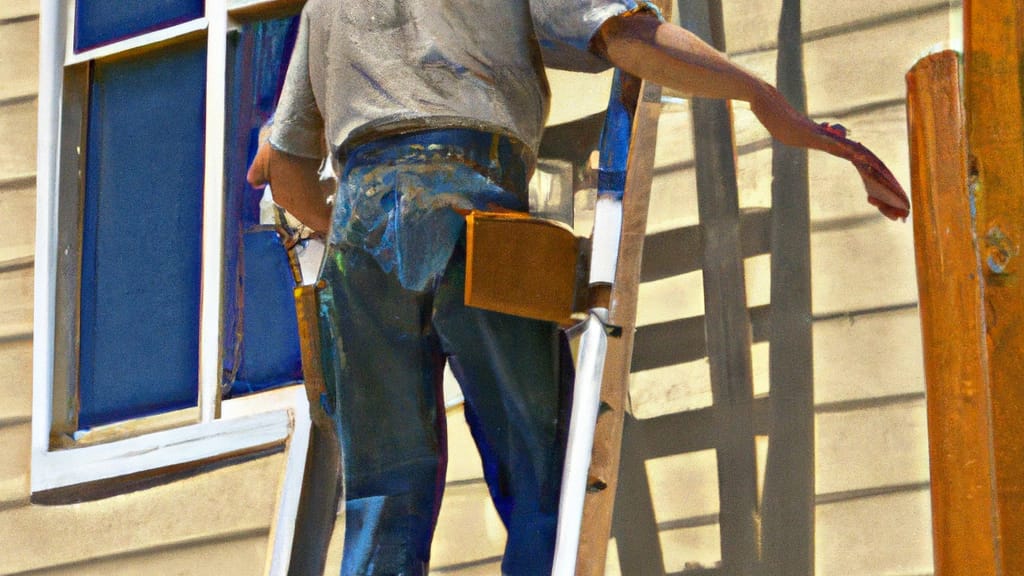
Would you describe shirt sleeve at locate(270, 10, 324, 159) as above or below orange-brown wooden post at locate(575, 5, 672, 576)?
above

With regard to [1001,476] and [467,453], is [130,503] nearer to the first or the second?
[467,453]

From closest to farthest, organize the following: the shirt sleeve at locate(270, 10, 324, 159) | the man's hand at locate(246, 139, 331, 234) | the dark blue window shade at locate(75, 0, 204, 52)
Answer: the shirt sleeve at locate(270, 10, 324, 159) < the man's hand at locate(246, 139, 331, 234) < the dark blue window shade at locate(75, 0, 204, 52)

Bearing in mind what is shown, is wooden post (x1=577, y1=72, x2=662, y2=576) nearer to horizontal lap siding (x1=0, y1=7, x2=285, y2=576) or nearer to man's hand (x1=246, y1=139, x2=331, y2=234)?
man's hand (x1=246, y1=139, x2=331, y2=234)

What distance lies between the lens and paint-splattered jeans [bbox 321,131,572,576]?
2.79 m

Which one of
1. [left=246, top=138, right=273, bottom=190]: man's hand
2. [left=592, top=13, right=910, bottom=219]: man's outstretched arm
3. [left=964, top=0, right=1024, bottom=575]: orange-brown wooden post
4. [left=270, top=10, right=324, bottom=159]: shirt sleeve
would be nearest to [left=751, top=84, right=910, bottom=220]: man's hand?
[left=592, top=13, right=910, bottom=219]: man's outstretched arm

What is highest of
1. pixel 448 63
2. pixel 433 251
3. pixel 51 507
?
pixel 448 63

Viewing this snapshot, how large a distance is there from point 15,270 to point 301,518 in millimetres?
1307

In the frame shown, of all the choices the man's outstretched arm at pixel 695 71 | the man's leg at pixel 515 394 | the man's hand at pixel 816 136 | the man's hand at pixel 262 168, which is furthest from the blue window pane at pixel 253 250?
the man's hand at pixel 816 136

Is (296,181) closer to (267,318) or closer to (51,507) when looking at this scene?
(267,318)

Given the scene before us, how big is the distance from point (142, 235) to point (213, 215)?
0.29 m

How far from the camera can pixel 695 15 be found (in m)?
3.39

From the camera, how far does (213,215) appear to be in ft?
13.2

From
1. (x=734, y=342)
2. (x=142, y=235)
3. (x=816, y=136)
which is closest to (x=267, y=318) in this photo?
(x=142, y=235)

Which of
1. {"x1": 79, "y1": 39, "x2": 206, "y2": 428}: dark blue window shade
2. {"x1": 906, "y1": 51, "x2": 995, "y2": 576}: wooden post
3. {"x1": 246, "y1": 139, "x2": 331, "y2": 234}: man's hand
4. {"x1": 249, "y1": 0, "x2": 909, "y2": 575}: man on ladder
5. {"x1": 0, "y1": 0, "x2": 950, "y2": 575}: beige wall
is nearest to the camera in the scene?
{"x1": 906, "y1": 51, "x2": 995, "y2": 576}: wooden post
